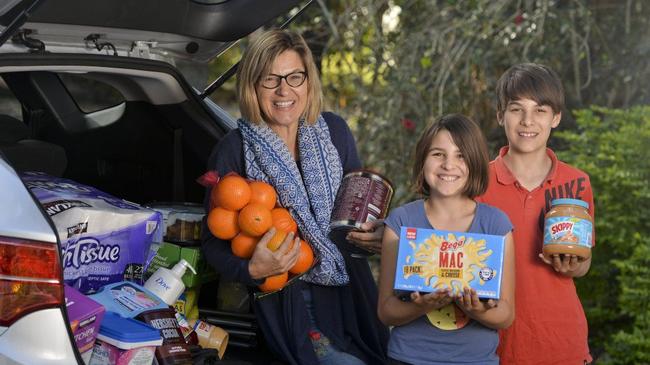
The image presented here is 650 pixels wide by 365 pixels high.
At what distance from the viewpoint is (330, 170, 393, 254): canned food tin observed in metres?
2.81

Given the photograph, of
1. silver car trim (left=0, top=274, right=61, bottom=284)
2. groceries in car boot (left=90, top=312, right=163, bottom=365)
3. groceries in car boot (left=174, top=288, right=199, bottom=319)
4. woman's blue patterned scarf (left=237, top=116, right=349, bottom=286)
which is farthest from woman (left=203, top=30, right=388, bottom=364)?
silver car trim (left=0, top=274, right=61, bottom=284)

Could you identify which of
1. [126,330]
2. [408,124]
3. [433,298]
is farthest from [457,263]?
[408,124]

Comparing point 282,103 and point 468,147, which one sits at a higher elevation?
point 282,103

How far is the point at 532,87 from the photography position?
9.20ft

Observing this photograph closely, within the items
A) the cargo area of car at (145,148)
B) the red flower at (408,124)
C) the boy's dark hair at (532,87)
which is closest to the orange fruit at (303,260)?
the cargo area of car at (145,148)

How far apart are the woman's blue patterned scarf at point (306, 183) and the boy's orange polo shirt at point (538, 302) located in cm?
49

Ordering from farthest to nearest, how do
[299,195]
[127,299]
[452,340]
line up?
[299,195] < [127,299] < [452,340]

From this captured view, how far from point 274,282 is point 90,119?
105 centimetres

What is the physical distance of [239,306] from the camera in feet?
10.7

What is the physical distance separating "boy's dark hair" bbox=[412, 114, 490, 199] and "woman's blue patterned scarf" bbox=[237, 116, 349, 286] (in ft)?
1.20

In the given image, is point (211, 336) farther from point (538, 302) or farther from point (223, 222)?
point (538, 302)

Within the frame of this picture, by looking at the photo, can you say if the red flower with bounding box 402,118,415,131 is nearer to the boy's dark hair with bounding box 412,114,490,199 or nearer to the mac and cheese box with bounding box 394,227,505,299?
the boy's dark hair with bounding box 412,114,490,199

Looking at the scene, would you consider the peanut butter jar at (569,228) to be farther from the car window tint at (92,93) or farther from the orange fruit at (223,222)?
the car window tint at (92,93)

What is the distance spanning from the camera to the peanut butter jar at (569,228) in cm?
257
